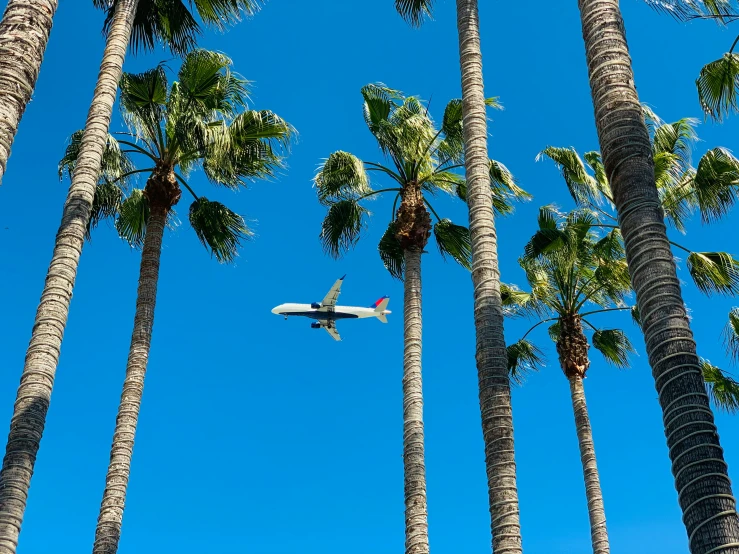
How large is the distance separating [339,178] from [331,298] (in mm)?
20659

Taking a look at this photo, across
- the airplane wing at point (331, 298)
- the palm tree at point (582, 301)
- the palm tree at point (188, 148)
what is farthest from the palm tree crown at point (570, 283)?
the airplane wing at point (331, 298)

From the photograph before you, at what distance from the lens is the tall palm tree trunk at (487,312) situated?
969 centimetres

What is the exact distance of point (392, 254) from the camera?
20562mm

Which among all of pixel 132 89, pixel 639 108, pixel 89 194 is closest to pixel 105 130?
pixel 89 194

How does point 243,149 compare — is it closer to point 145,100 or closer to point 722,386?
point 145,100

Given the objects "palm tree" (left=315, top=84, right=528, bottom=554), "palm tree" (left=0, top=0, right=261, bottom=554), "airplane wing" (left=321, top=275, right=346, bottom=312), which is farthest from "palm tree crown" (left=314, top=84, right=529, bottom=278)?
"airplane wing" (left=321, top=275, right=346, bottom=312)

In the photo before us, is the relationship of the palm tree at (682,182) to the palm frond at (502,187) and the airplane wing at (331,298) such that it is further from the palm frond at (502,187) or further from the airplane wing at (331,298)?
the airplane wing at (331,298)

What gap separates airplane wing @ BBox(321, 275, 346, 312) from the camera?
37.8m

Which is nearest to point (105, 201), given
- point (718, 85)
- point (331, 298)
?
point (718, 85)

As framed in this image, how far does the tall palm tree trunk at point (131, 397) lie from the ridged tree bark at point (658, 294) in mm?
9347

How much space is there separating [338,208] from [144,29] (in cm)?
583

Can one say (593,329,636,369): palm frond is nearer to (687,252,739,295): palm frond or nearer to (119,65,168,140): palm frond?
(687,252,739,295): palm frond

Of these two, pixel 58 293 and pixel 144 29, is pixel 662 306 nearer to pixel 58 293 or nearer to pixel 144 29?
pixel 58 293

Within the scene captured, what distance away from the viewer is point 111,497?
13258mm
